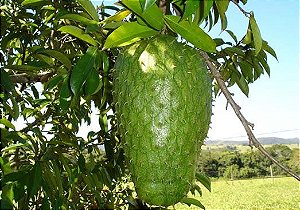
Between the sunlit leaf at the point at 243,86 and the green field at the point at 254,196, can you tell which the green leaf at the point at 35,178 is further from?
the green field at the point at 254,196

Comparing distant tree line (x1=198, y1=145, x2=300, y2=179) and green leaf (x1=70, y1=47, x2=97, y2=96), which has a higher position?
green leaf (x1=70, y1=47, x2=97, y2=96)

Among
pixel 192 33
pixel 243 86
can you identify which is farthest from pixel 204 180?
pixel 192 33

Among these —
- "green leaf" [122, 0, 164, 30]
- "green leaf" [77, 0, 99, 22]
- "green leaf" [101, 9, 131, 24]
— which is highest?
"green leaf" [77, 0, 99, 22]

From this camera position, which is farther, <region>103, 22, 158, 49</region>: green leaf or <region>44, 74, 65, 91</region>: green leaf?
<region>44, 74, 65, 91</region>: green leaf

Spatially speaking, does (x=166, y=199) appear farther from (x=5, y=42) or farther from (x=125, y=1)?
(x=5, y=42)

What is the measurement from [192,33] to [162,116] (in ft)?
0.58

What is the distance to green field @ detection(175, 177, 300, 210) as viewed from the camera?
1259 cm

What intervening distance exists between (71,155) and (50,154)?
1.15ft

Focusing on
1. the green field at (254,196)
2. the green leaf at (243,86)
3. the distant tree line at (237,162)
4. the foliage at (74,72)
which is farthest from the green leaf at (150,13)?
the distant tree line at (237,162)

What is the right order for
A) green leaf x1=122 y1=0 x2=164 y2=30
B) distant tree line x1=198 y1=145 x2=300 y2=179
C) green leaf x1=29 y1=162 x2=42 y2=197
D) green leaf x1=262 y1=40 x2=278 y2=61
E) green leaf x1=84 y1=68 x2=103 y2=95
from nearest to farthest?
green leaf x1=122 y1=0 x2=164 y2=30 < green leaf x1=84 y1=68 x2=103 y2=95 < green leaf x1=29 y1=162 x2=42 y2=197 < green leaf x1=262 y1=40 x2=278 y2=61 < distant tree line x1=198 y1=145 x2=300 y2=179

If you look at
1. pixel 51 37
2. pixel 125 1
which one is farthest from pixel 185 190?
pixel 51 37

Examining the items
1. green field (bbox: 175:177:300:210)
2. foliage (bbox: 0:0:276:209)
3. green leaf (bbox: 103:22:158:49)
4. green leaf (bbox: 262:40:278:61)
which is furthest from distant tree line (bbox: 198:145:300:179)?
green leaf (bbox: 103:22:158:49)

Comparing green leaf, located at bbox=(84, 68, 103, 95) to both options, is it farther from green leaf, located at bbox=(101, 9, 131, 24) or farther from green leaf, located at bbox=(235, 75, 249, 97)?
green leaf, located at bbox=(235, 75, 249, 97)

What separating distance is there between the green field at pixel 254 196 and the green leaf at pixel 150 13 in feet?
32.1
